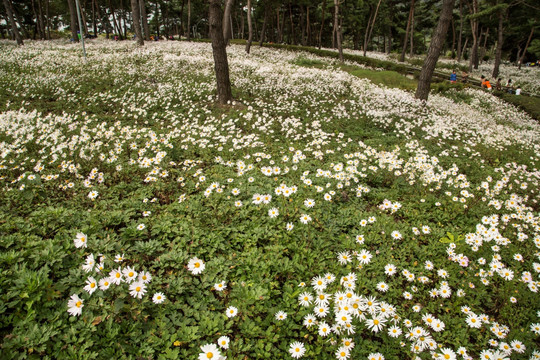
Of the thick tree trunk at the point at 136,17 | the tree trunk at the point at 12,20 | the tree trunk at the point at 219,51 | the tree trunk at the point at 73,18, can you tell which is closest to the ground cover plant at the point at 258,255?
the tree trunk at the point at 219,51

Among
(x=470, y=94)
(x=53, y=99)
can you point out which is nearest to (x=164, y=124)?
(x=53, y=99)

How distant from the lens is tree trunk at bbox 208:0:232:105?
809 centimetres

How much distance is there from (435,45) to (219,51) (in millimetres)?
8591

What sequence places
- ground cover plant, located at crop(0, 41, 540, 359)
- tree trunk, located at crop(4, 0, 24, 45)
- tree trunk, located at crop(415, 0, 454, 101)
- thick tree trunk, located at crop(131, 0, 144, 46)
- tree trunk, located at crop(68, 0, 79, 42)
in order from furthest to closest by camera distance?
tree trunk, located at crop(68, 0, 79, 42), tree trunk, located at crop(4, 0, 24, 45), thick tree trunk, located at crop(131, 0, 144, 46), tree trunk, located at crop(415, 0, 454, 101), ground cover plant, located at crop(0, 41, 540, 359)

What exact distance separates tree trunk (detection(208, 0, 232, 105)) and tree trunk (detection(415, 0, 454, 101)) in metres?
8.28

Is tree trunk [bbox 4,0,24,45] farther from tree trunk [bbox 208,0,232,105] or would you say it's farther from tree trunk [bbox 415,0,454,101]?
tree trunk [bbox 415,0,454,101]

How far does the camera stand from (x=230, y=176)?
5145 millimetres

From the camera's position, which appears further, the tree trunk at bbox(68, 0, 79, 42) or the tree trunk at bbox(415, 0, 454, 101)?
the tree trunk at bbox(68, 0, 79, 42)

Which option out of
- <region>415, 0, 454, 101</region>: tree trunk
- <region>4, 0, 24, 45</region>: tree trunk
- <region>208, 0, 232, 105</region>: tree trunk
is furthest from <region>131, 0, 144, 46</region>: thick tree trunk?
<region>415, 0, 454, 101</region>: tree trunk

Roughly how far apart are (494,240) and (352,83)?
457 inches

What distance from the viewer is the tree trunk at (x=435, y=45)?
33.1 feet

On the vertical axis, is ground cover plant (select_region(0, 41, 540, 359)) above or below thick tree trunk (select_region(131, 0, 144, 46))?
below

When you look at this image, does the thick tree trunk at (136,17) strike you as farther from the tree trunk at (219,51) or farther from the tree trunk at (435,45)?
the tree trunk at (435,45)

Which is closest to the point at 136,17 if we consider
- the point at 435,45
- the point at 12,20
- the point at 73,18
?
the point at 73,18
